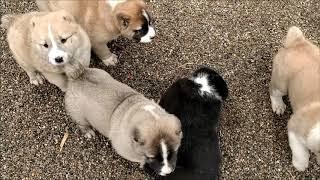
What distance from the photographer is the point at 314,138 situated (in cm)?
304

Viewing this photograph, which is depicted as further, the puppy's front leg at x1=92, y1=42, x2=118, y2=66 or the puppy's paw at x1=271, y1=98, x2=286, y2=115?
the puppy's front leg at x1=92, y1=42, x2=118, y2=66

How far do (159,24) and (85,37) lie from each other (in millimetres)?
855

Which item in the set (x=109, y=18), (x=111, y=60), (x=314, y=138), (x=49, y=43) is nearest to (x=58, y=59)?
(x=49, y=43)

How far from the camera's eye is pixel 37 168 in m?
3.65

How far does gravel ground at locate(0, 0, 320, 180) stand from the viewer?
143 inches

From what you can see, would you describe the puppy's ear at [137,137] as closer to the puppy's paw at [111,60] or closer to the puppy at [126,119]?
the puppy at [126,119]

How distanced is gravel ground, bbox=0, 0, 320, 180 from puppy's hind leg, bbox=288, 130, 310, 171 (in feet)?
0.30

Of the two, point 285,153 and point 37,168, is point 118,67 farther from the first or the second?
point 285,153

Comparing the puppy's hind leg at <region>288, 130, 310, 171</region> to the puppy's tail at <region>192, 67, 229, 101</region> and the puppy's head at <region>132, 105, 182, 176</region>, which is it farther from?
the puppy's head at <region>132, 105, 182, 176</region>

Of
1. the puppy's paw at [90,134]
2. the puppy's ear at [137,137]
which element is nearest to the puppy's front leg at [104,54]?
the puppy's paw at [90,134]

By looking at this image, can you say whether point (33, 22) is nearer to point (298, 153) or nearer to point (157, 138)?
point (157, 138)

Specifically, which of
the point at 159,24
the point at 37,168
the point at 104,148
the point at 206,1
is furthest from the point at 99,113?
the point at 206,1

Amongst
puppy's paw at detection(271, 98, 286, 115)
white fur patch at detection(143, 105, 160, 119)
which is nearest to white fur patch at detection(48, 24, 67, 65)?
white fur patch at detection(143, 105, 160, 119)

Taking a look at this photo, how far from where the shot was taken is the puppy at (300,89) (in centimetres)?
309
